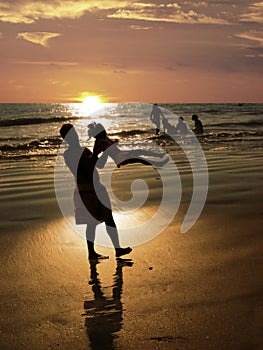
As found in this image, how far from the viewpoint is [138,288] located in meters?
5.29

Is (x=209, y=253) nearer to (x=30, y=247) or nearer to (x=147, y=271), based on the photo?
(x=147, y=271)

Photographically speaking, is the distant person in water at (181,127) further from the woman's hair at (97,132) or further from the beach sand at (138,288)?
the woman's hair at (97,132)

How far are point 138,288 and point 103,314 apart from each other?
0.68 meters

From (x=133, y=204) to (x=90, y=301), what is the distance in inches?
180

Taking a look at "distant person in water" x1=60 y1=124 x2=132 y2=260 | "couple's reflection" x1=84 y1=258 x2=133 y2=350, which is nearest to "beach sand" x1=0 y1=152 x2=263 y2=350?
"couple's reflection" x1=84 y1=258 x2=133 y2=350

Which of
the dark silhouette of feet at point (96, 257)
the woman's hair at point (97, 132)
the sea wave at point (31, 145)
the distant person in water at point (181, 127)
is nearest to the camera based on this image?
the woman's hair at point (97, 132)

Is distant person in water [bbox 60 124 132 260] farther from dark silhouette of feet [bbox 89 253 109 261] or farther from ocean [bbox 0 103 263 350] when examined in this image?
ocean [bbox 0 103 263 350]

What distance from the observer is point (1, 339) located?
427cm

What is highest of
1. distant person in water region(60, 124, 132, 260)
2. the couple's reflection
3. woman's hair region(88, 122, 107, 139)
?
woman's hair region(88, 122, 107, 139)

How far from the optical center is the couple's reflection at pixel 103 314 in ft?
13.9

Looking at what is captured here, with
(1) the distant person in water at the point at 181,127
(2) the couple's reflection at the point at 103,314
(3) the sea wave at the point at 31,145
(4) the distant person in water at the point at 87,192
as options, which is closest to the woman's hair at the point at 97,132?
(4) the distant person in water at the point at 87,192

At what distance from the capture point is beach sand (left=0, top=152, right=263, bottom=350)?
13.9 feet

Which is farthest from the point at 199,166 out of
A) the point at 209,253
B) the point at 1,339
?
the point at 1,339

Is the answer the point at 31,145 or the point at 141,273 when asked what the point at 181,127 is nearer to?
the point at 31,145
